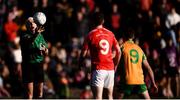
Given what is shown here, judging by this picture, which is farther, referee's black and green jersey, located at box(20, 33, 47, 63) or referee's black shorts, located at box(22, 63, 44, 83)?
referee's black shorts, located at box(22, 63, 44, 83)

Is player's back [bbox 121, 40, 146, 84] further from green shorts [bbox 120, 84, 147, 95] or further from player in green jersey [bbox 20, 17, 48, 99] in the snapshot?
player in green jersey [bbox 20, 17, 48, 99]

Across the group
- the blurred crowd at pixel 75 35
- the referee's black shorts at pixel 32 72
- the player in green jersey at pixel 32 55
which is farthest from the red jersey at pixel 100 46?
the blurred crowd at pixel 75 35

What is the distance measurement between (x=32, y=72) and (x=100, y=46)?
181cm

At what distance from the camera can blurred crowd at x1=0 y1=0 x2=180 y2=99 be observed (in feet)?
72.8

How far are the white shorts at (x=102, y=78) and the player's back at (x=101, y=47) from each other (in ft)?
0.29

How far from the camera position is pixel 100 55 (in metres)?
14.6

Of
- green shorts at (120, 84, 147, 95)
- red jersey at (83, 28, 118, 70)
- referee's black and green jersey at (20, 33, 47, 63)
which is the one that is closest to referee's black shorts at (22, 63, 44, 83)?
referee's black and green jersey at (20, 33, 47, 63)

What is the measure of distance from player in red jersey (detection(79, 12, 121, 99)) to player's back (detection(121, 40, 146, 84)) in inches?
14.8

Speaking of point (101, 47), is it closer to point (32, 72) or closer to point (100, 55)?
point (100, 55)

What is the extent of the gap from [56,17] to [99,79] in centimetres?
970

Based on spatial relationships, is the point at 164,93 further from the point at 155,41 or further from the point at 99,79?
the point at 99,79

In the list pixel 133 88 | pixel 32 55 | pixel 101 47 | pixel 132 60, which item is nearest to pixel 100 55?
pixel 101 47

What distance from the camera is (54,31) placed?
80.1 feet

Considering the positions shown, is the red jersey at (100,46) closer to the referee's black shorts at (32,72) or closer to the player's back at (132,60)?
the player's back at (132,60)
